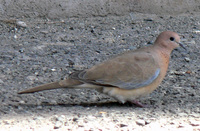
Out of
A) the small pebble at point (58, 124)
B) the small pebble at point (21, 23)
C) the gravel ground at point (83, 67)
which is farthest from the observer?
the small pebble at point (21, 23)

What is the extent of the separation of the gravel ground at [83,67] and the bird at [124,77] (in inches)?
5.6

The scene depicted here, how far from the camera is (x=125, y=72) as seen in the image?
3094 mm

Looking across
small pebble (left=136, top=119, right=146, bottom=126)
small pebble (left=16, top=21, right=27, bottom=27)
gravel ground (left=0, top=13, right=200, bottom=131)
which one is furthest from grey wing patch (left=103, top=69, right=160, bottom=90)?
small pebble (left=16, top=21, right=27, bottom=27)

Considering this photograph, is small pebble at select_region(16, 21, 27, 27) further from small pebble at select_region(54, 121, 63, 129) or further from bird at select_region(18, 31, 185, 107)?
small pebble at select_region(54, 121, 63, 129)

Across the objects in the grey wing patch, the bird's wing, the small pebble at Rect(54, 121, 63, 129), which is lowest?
the small pebble at Rect(54, 121, 63, 129)

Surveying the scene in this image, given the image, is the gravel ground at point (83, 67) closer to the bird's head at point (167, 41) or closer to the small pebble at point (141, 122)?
the small pebble at point (141, 122)

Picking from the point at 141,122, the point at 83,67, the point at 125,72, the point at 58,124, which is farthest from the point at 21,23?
the point at 141,122

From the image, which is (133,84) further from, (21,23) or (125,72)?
(21,23)

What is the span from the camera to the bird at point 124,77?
3057mm

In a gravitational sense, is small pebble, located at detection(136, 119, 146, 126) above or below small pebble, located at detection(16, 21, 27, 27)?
below

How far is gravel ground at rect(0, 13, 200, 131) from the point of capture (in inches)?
111

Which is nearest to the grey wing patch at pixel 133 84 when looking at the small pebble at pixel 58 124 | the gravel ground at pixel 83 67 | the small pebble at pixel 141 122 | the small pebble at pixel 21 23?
the gravel ground at pixel 83 67

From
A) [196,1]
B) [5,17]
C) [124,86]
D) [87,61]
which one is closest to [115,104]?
[124,86]

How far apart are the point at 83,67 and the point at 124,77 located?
1.22m
